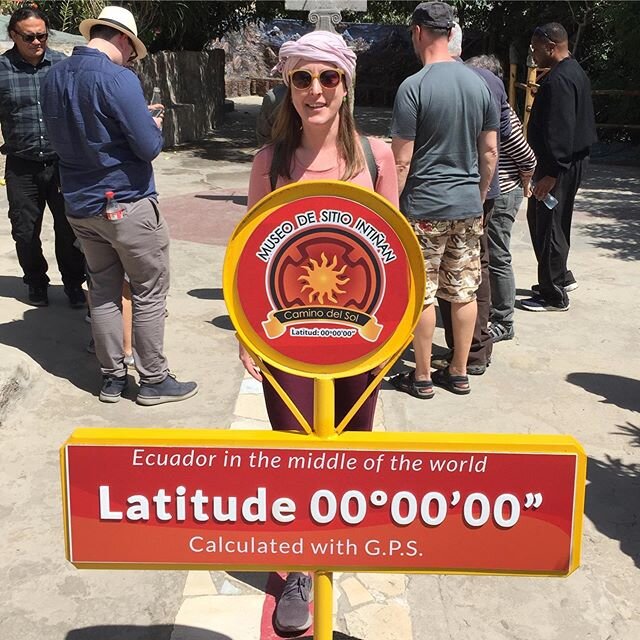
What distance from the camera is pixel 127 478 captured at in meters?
1.67

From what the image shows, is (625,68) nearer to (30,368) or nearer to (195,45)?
(195,45)

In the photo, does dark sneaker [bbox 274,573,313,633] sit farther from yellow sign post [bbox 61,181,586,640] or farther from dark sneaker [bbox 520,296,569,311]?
dark sneaker [bbox 520,296,569,311]

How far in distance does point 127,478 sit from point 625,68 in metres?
15.3

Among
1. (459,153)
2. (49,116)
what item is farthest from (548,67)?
(49,116)

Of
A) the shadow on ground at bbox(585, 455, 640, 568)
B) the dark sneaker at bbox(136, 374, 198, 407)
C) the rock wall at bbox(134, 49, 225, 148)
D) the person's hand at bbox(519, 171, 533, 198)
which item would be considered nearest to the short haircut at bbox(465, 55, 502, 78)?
the person's hand at bbox(519, 171, 533, 198)

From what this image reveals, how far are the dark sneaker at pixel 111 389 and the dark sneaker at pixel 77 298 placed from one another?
1.40 meters

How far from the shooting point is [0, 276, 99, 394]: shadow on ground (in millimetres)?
4598

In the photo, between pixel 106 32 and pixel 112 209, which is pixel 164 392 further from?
pixel 106 32

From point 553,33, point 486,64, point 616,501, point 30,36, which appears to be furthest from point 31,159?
point 616,501

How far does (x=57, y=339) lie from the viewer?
5020 millimetres

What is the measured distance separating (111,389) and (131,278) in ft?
2.01

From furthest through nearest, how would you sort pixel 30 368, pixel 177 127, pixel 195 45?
pixel 195 45 < pixel 177 127 < pixel 30 368

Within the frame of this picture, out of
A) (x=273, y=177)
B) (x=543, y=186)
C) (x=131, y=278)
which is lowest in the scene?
(x=131, y=278)

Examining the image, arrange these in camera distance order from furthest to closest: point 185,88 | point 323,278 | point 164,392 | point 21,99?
point 185,88 < point 21,99 < point 164,392 < point 323,278
